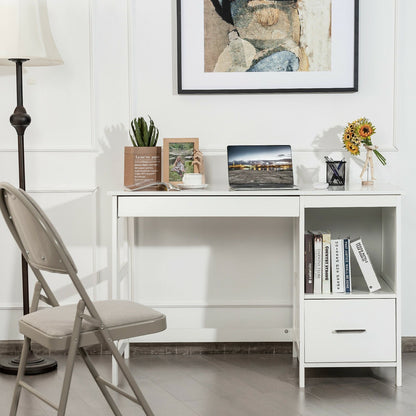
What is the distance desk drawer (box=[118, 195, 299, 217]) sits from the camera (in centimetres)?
309

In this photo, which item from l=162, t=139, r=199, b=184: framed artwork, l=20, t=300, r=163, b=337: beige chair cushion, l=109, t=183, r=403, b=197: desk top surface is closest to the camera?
l=20, t=300, r=163, b=337: beige chair cushion

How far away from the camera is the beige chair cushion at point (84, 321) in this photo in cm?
223

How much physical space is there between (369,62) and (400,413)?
161 centimetres

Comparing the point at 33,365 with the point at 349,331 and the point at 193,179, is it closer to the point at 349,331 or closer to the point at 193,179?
the point at 193,179

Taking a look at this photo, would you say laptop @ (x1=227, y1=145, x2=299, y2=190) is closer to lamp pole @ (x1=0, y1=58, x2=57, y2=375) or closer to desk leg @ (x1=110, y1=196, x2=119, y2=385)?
desk leg @ (x1=110, y1=196, x2=119, y2=385)

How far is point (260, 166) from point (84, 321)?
4.03ft

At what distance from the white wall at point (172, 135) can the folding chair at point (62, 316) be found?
120 centimetres

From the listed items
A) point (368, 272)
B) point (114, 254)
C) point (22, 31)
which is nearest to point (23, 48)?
point (22, 31)

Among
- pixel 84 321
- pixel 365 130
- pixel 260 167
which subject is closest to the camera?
pixel 84 321

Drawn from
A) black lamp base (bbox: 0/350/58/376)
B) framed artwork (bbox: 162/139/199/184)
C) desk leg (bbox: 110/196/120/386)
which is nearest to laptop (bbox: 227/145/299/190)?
framed artwork (bbox: 162/139/199/184)

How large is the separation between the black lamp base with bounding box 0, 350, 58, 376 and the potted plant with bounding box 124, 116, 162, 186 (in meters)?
0.87

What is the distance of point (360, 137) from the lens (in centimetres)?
333

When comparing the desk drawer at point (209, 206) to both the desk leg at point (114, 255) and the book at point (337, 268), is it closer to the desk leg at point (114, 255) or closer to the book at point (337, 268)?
the desk leg at point (114, 255)

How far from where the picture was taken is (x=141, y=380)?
3207 mm
